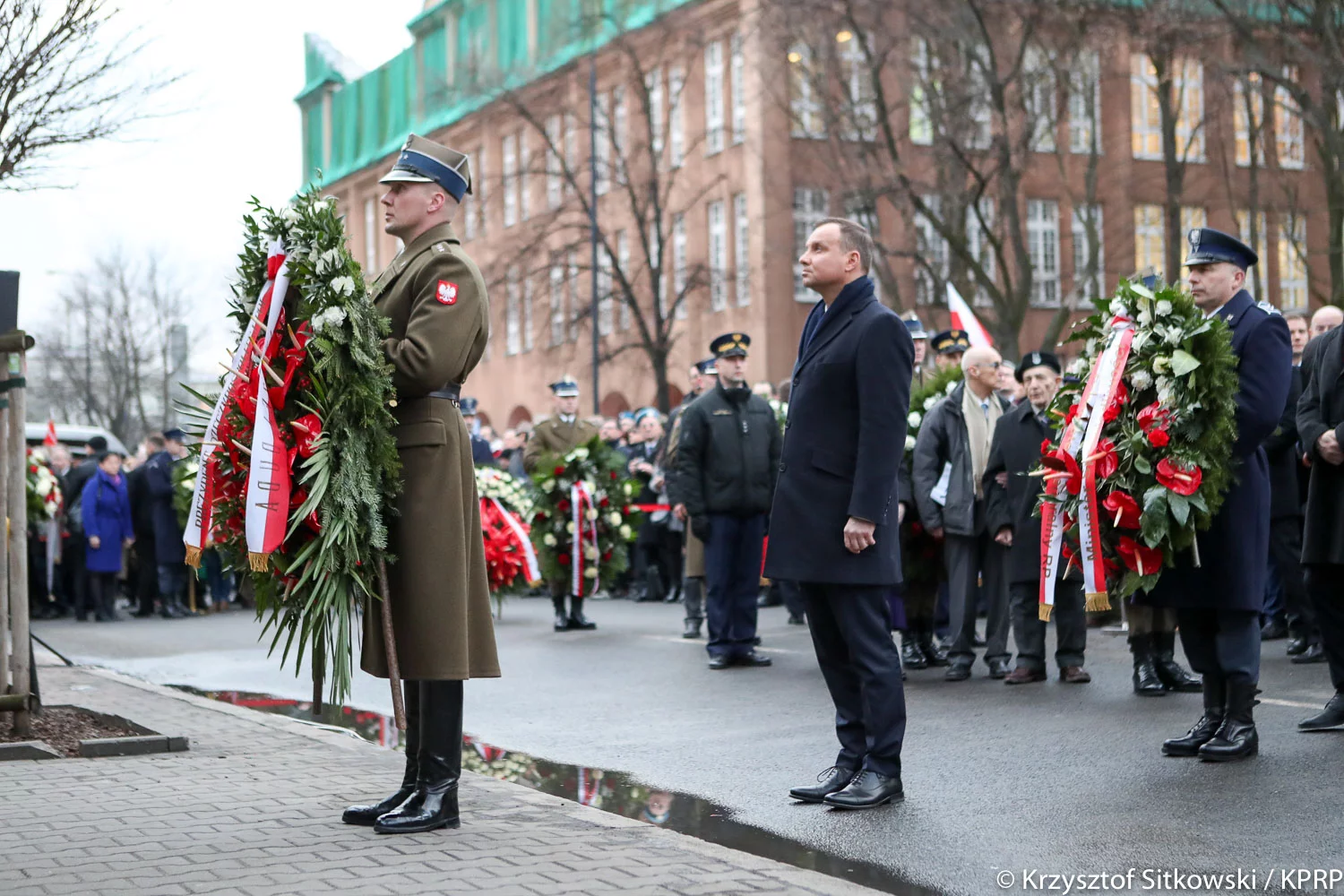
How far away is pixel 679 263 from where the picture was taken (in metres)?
47.4

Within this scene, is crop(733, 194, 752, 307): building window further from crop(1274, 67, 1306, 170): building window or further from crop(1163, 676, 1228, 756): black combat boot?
crop(1163, 676, 1228, 756): black combat boot

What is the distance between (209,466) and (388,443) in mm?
776

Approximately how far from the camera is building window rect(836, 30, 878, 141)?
31688 mm

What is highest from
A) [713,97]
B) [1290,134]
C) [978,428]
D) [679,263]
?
[713,97]

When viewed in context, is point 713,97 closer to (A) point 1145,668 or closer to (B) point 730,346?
(B) point 730,346

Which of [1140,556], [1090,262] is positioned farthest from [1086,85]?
[1140,556]

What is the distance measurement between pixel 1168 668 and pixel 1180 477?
290cm

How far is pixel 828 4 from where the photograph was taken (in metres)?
30.1

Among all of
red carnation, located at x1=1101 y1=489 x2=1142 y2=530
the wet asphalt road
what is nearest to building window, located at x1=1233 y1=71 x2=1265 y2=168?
the wet asphalt road

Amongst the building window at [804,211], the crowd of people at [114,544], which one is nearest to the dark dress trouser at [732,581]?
the crowd of people at [114,544]

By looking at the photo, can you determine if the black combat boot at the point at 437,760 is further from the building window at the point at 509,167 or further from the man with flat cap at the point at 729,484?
the building window at the point at 509,167

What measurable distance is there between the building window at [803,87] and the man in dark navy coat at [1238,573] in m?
23.9

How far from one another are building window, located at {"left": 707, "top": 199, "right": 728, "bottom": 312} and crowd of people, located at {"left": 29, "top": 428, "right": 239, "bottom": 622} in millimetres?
21405

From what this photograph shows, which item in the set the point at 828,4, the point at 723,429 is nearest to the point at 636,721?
the point at 723,429
